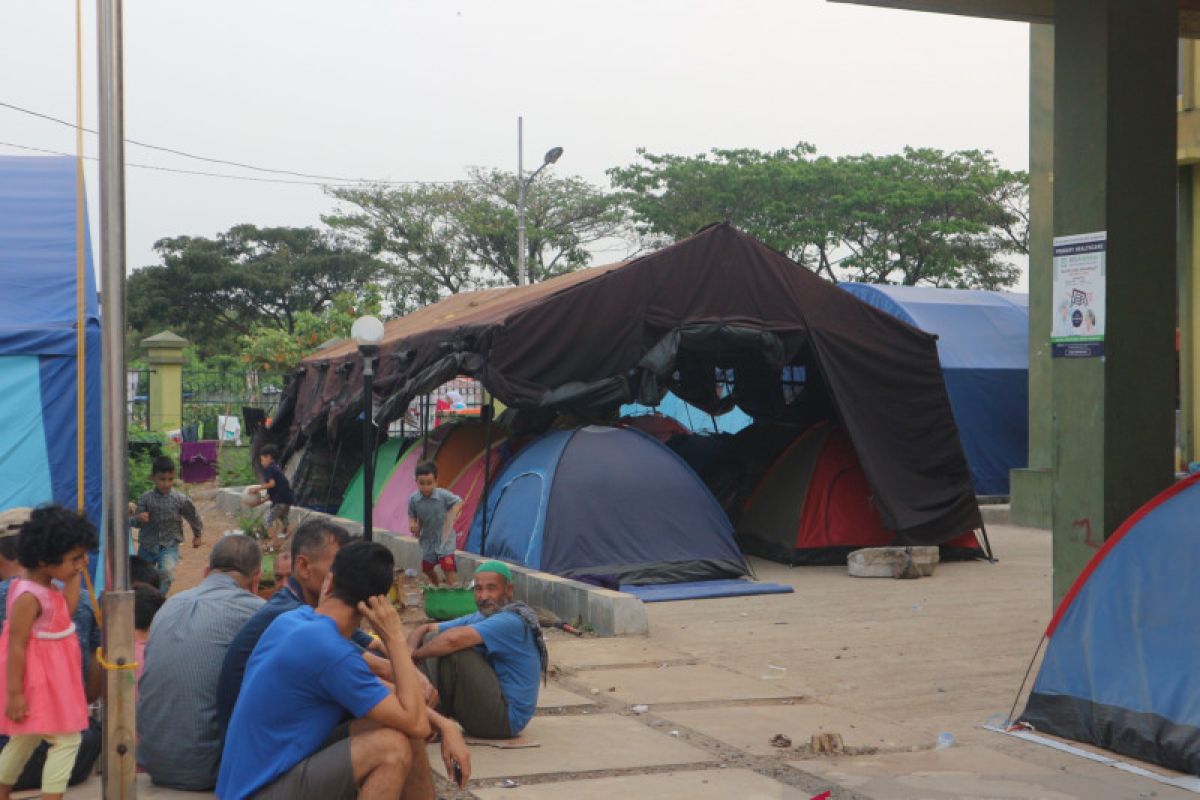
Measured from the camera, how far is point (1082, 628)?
7434mm

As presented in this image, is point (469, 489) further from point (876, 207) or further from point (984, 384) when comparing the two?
point (876, 207)

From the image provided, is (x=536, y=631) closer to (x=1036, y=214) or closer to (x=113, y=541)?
(x=113, y=541)

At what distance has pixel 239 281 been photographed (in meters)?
51.8

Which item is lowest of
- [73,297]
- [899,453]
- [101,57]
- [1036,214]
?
[899,453]

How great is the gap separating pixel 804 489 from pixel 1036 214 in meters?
6.71

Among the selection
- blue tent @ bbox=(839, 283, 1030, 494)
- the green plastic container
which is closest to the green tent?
the green plastic container

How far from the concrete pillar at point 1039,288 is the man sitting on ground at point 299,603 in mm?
15156

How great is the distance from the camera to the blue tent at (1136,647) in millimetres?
6781

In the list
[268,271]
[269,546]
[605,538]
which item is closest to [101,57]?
[605,538]

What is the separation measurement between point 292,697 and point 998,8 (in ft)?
25.3

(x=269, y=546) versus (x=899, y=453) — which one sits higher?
(x=899, y=453)

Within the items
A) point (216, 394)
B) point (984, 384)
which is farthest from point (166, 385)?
point (984, 384)

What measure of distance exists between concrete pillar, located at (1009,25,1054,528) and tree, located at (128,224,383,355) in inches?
1349

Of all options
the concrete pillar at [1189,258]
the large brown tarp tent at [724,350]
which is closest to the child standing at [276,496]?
the large brown tarp tent at [724,350]
